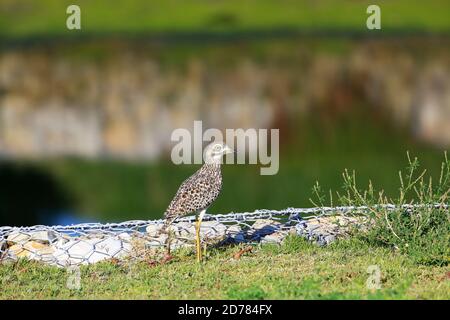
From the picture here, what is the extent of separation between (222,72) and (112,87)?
176 inches

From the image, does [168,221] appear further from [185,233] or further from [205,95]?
[205,95]

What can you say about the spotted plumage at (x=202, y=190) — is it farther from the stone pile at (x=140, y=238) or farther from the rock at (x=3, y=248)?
the rock at (x=3, y=248)

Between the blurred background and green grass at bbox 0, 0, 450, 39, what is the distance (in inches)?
3.1

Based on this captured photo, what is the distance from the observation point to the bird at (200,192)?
9219 mm

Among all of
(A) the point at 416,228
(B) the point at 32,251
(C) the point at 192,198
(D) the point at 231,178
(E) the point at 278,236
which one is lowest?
(D) the point at 231,178

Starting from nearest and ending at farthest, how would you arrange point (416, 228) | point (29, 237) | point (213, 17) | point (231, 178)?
1. point (416, 228)
2. point (29, 237)
3. point (231, 178)
4. point (213, 17)

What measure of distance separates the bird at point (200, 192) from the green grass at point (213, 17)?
3303cm

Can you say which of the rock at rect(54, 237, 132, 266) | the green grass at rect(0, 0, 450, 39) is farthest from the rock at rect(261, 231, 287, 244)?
the green grass at rect(0, 0, 450, 39)

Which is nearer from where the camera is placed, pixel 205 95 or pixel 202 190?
pixel 202 190

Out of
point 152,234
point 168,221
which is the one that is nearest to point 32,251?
point 152,234

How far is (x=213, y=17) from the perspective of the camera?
4288 cm

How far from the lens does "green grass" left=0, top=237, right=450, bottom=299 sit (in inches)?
309

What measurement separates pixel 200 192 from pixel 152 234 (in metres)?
1.30
